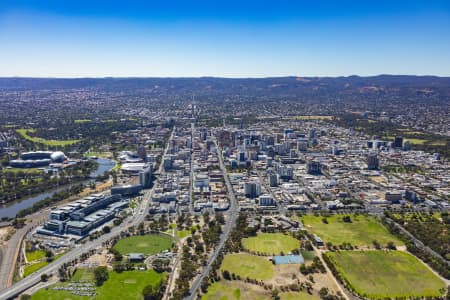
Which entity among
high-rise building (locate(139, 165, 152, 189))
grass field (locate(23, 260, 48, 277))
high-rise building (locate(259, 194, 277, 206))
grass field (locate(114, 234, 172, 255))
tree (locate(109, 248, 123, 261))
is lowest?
grass field (locate(23, 260, 48, 277))

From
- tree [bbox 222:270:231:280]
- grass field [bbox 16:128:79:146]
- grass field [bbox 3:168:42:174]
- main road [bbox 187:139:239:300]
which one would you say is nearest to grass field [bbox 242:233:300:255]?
main road [bbox 187:139:239:300]

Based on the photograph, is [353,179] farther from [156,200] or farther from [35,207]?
[35,207]

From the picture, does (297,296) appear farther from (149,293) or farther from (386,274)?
(149,293)

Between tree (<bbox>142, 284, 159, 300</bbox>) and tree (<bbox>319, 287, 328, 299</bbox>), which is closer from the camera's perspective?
tree (<bbox>142, 284, 159, 300</bbox>)

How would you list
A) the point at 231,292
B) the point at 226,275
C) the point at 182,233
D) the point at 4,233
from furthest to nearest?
the point at 182,233
the point at 4,233
the point at 226,275
the point at 231,292

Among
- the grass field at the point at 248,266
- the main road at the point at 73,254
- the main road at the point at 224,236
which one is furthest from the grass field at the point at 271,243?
the main road at the point at 73,254

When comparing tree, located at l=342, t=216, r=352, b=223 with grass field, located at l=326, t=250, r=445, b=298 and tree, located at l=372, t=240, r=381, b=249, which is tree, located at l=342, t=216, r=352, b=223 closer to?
tree, located at l=372, t=240, r=381, b=249

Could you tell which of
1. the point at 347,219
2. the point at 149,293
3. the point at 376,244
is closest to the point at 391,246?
the point at 376,244
